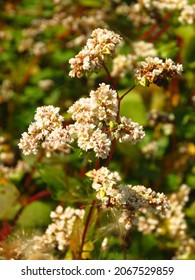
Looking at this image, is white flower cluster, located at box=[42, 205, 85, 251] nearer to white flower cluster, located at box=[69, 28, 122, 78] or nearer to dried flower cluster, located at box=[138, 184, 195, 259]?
dried flower cluster, located at box=[138, 184, 195, 259]

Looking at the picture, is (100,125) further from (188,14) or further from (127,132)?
(188,14)

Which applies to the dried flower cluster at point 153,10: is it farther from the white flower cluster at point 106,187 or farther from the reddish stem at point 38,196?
the white flower cluster at point 106,187

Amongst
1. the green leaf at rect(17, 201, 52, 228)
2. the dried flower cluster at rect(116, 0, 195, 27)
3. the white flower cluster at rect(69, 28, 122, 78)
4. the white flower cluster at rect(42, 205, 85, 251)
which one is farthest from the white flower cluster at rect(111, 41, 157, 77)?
the white flower cluster at rect(69, 28, 122, 78)

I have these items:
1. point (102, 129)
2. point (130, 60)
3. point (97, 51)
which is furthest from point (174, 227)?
point (97, 51)

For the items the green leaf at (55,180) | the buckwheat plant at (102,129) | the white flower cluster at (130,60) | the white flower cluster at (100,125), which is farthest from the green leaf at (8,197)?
the white flower cluster at (100,125)

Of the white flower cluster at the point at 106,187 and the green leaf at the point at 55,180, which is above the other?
the green leaf at the point at 55,180

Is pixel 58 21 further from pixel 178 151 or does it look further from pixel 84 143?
pixel 84 143
